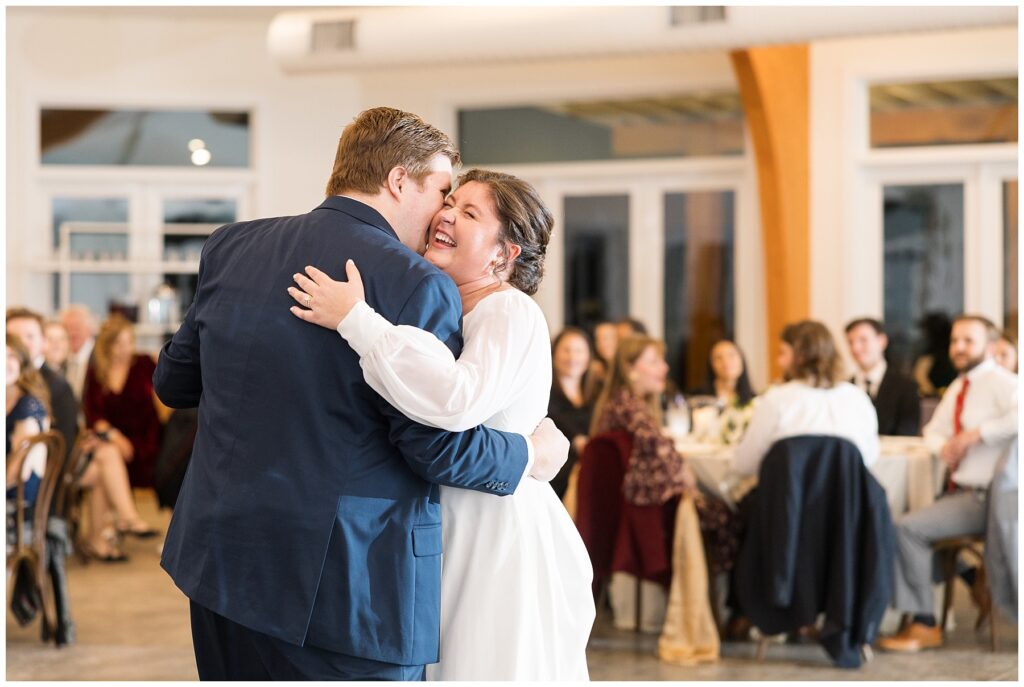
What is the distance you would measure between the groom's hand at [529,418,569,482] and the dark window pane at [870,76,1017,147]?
7.75 metres

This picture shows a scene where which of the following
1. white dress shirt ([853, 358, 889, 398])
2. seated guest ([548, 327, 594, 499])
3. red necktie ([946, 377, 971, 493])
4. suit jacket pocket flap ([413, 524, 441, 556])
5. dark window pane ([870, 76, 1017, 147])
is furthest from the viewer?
dark window pane ([870, 76, 1017, 147])

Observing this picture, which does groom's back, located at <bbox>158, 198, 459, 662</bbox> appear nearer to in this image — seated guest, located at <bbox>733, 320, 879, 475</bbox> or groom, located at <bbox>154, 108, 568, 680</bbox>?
groom, located at <bbox>154, 108, 568, 680</bbox>

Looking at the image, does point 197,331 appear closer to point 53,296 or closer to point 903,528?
point 903,528

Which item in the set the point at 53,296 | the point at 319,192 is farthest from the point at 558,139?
the point at 53,296

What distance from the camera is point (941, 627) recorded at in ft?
18.0

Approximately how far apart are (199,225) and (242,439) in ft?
29.6

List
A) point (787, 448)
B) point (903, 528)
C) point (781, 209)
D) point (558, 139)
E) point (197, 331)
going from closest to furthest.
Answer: point (197, 331) → point (787, 448) → point (903, 528) → point (781, 209) → point (558, 139)

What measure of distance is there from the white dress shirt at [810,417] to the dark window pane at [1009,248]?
15.2 feet

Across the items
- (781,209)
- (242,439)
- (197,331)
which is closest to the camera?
(242,439)

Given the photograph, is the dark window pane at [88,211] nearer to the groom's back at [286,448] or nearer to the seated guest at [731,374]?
the seated guest at [731,374]

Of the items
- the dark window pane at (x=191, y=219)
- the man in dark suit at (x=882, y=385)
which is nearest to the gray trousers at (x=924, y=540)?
the man in dark suit at (x=882, y=385)

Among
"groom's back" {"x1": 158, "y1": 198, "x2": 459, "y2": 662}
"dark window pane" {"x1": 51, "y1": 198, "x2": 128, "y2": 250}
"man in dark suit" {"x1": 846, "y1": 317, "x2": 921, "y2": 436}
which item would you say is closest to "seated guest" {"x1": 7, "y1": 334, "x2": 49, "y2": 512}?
"groom's back" {"x1": 158, "y1": 198, "x2": 459, "y2": 662}

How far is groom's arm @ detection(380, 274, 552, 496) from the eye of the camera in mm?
1996

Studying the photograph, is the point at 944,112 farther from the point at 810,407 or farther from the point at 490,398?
the point at 490,398
